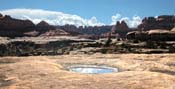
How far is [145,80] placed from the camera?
1722 cm

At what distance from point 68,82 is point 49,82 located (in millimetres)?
1075

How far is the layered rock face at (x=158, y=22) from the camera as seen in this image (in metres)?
131

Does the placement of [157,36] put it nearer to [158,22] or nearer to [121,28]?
[158,22]

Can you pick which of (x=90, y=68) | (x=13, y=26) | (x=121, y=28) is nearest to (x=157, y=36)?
(x=90, y=68)

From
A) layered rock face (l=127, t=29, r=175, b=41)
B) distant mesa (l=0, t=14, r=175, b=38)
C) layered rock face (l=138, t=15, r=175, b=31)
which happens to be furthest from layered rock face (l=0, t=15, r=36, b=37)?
layered rock face (l=127, t=29, r=175, b=41)

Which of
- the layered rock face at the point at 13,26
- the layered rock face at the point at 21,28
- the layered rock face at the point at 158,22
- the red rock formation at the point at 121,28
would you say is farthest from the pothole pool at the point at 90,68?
the red rock formation at the point at 121,28

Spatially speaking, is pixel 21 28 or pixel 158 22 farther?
pixel 158 22

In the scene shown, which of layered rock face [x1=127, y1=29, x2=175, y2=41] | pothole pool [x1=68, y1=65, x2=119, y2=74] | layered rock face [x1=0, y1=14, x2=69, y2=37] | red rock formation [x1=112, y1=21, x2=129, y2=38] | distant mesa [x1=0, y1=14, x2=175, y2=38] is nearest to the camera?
pothole pool [x1=68, y1=65, x2=119, y2=74]

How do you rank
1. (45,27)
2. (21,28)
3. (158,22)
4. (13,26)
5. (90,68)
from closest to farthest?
1. (90,68)
2. (13,26)
3. (21,28)
4. (158,22)
5. (45,27)

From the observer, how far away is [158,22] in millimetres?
134125

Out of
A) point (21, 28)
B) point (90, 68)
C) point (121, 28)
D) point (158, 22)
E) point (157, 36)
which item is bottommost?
point (90, 68)

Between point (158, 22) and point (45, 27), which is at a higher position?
point (45, 27)

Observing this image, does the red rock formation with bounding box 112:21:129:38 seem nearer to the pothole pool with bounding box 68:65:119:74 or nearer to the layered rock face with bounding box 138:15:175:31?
the layered rock face with bounding box 138:15:175:31

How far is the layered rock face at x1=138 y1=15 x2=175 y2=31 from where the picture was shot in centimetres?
13138
